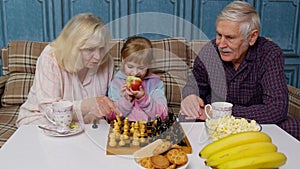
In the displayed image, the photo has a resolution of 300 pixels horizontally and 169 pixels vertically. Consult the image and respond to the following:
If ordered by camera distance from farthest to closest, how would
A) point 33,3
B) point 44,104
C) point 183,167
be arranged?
1. point 33,3
2. point 44,104
3. point 183,167

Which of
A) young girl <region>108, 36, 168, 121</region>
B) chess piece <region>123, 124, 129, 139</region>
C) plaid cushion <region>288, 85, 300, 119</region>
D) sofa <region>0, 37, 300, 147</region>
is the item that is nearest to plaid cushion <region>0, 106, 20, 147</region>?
sofa <region>0, 37, 300, 147</region>

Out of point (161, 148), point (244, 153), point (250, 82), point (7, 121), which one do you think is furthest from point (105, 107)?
point (7, 121)

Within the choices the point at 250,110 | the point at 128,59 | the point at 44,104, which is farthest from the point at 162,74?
the point at 44,104

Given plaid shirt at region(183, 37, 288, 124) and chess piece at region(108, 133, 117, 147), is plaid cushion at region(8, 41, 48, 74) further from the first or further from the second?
chess piece at region(108, 133, 117, 147)

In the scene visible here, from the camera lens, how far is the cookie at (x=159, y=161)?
0.91 meters

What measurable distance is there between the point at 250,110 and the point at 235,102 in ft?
0.72

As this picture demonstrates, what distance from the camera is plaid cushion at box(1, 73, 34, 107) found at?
2.20 meters

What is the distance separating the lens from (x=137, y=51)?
1.44m

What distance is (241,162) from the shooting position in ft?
2.68

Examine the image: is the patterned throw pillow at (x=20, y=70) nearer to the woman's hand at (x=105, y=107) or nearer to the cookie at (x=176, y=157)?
the woman's hand at (x=105, y=107)

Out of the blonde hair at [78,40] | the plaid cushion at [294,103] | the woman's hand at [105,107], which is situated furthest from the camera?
the plaid cushion at [294,103]

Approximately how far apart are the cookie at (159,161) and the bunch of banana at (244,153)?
0.11 meters

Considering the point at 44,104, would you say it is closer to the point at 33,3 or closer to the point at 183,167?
the point at 183,167

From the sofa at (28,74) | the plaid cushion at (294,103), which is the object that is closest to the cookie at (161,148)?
the sofa at (28,74)
